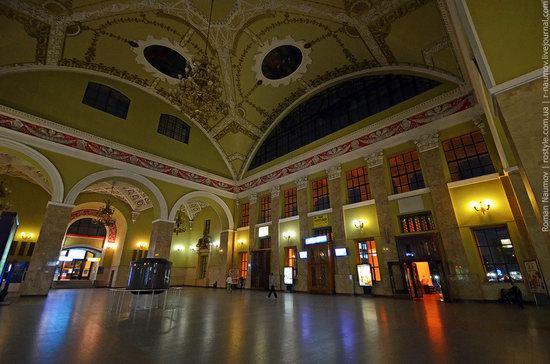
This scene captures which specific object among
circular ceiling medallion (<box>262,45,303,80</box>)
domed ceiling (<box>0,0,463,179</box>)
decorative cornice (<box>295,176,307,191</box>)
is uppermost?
circular ceiling medallion (<box>262,45,303,80</box>)

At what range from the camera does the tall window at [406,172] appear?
943cm

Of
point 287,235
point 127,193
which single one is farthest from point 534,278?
point 127,193

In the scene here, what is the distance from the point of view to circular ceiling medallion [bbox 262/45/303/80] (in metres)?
11.7

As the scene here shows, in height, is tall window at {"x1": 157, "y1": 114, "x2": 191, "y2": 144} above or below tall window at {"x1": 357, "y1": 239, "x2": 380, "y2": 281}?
above

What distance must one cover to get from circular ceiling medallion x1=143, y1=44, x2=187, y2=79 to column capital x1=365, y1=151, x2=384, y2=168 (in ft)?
32.8

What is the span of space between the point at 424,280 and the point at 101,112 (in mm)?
17962

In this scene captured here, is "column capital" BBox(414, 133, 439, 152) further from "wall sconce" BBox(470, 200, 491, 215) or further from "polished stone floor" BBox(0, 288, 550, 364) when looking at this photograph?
"polished stone floor" BBox(0, 288, 550, 364)

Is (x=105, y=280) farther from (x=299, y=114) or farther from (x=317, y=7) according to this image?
(x=317, y=7)

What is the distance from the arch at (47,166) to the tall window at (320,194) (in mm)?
11000

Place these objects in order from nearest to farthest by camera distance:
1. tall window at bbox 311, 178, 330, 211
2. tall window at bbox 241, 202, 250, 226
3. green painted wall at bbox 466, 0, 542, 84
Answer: green painted wall at bbox 466, 0, 542, 84
tall window at bbox 311, 178, 330, 211
tall window at bbox 241, 202, 250, 226

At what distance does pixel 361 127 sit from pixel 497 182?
17.7 feet

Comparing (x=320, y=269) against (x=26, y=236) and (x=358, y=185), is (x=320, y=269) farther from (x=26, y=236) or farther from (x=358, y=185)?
(x=26, y=236)

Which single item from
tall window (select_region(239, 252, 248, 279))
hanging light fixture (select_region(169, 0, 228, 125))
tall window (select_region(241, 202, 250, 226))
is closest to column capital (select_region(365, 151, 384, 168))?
hanging light fixture (select_region(169, 0, 228, 125))

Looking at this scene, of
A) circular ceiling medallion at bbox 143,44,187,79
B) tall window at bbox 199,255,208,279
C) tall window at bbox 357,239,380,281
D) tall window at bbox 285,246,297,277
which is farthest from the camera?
tall window at bbox 199,255,208,279
